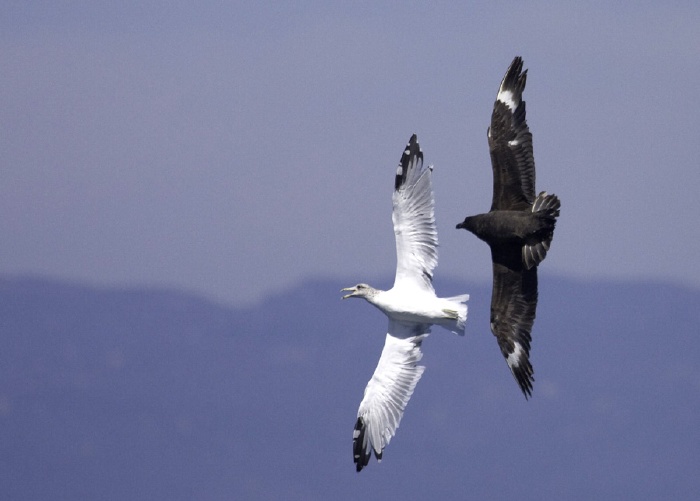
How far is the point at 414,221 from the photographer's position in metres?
28.1

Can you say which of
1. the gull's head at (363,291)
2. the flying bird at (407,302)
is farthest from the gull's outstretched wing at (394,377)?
the gull's head at (363,291)

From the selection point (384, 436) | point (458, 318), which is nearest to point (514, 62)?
point (458, 318)

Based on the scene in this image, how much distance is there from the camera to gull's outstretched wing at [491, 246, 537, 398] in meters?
28.9

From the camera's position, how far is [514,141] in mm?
29625

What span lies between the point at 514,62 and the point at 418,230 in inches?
224

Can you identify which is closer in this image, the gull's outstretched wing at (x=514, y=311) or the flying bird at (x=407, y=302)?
the flying bird at (x=407, y=302)

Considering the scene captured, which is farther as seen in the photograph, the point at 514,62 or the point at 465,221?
the point at 514,62

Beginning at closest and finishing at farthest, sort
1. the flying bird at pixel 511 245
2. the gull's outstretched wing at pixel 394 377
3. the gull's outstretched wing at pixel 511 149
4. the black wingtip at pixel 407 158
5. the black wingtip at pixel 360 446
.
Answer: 1. the black wingtip at pixel 407 158
2. the flying bird at pixel 511 245
3. the gull's outstretched wing at pixel 511 149
4. the gull's outstretched wing at pixel 394 377
5. the black wingtip at pixel 360 446

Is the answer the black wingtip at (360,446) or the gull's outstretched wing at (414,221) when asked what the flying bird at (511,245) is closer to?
the gull's outstretched wing at (414,221)

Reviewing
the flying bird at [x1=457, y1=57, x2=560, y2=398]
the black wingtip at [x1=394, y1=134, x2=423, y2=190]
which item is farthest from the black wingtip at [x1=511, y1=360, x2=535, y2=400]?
the black wingtip at [x1=394, y1=134, x2=423, y2=190]

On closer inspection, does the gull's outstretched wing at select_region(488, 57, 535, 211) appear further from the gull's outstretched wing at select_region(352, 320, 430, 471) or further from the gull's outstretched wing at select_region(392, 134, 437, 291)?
the gull's outstretched wing at select_region(352, 320, 430, 471)

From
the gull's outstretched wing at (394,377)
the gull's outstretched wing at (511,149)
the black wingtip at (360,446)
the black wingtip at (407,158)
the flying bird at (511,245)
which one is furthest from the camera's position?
the black wingtip at (360,446)

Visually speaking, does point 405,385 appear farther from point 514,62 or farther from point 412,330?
point 514,62

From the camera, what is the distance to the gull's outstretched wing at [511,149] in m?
28.9
